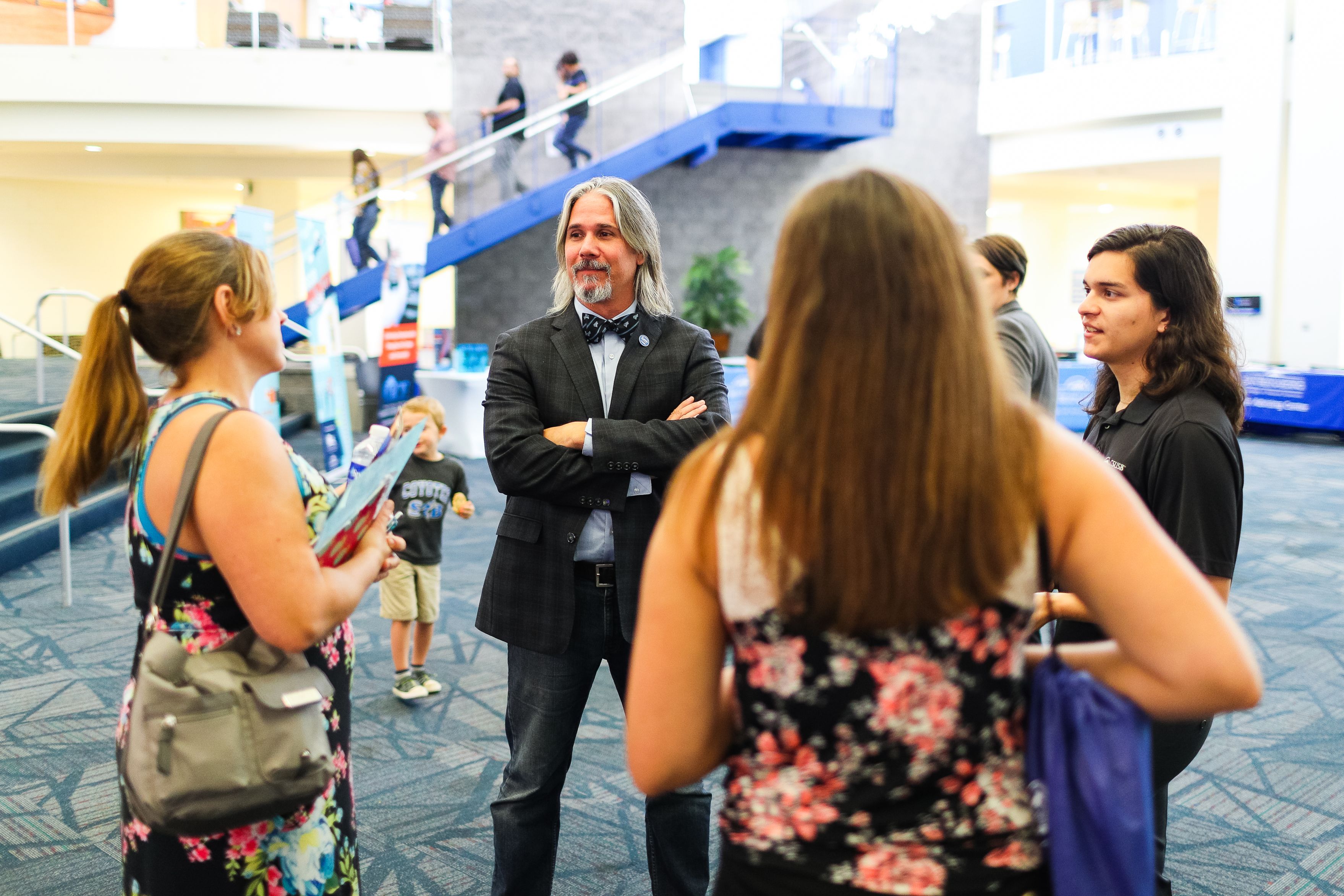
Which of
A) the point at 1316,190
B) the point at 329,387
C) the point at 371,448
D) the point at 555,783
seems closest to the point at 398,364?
the point at 329,387

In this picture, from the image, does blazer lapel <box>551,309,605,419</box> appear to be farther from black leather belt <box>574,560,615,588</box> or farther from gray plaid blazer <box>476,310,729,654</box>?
black leather belt <box>574,560,615,588</box>

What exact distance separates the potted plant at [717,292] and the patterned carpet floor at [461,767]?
8100mm

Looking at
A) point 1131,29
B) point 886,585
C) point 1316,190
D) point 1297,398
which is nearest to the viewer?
point 886,585

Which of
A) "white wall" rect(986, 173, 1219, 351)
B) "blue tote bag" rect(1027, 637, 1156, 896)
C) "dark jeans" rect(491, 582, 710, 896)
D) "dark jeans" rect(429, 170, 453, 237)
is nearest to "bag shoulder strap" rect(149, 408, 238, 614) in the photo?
"dark jeans" rect(491, 582, 710, 896)

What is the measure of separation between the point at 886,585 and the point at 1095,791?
0.29 metres

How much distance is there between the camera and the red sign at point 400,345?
25.7 ft

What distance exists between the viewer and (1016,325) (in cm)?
311

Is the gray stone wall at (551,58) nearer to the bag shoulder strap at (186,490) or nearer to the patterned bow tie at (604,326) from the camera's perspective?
the patterned bow tie at (604,326)

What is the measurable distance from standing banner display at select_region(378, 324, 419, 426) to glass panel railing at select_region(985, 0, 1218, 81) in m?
10.6

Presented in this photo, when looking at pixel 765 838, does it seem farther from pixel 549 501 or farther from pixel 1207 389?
pixel 1207 389

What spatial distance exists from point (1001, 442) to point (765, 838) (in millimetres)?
449

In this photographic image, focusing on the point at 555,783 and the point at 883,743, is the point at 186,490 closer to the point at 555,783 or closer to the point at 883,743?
the point at 883,743

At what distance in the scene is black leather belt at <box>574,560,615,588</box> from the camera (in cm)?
202

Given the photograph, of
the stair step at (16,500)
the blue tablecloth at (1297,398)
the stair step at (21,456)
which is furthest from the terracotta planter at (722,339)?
the stair step at (16,500)
